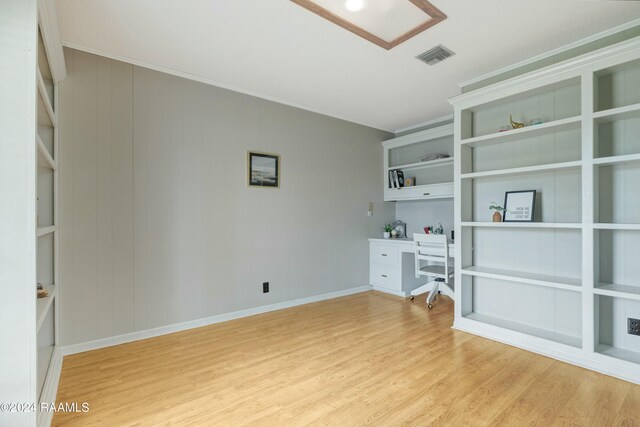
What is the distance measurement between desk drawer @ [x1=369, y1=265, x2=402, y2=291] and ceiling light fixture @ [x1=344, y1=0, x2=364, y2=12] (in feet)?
10.2

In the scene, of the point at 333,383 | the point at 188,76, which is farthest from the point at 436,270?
the point at 188,76

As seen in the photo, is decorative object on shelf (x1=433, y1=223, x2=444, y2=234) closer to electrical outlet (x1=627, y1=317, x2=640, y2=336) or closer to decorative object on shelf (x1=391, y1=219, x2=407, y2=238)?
Answer: decorative object on shelf (x1=391, y1=219, x2=407, y2=238)

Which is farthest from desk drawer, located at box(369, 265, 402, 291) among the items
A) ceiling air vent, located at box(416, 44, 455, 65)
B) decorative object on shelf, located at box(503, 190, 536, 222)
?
ceiling air vent, located at box(416, 44, 455, 65)

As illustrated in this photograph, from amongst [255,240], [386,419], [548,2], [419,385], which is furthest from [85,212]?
[548,2]

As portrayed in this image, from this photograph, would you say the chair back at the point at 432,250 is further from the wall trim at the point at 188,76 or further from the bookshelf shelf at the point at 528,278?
the wall trim at the point at 188,76

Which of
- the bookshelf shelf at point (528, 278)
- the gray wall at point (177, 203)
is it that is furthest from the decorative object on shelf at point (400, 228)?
the bookshelf shelf at point (528, 278)

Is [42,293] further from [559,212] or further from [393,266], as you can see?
[559,212]

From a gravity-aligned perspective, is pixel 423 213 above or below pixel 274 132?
below

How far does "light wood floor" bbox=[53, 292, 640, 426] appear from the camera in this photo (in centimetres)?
167

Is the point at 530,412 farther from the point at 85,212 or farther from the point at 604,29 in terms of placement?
the point at 85,212

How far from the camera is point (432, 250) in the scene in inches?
143

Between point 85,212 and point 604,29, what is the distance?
13.4 ft

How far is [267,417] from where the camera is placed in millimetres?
1665

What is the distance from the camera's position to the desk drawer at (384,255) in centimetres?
420
